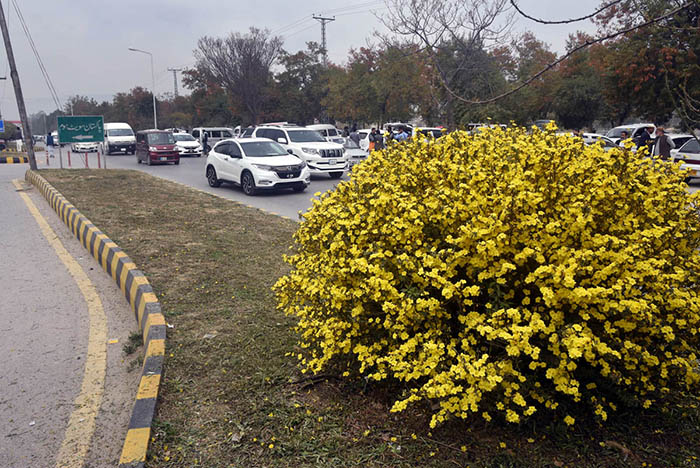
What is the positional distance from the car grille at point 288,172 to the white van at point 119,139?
2663cm

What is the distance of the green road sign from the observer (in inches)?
933

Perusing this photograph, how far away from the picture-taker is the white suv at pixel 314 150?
18.8 m

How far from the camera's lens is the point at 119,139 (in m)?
38.2

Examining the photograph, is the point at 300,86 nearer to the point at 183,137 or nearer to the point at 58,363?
the point at 183,137

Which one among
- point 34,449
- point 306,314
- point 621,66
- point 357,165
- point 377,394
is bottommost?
point 34,449

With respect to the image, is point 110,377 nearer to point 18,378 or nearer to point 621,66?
point 18,378

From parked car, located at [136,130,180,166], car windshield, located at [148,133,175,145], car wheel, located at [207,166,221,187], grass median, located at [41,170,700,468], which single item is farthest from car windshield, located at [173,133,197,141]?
grass median, located at [41,170,700,468]

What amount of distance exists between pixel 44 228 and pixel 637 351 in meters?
10.8

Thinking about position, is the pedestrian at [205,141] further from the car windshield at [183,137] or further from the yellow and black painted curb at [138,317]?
the yellow and black painted curb at [138,317]

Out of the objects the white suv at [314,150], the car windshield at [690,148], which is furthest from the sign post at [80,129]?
the car windshield at [690,148]

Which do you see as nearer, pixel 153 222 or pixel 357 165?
pixel 357 165

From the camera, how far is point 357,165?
488 centimetres

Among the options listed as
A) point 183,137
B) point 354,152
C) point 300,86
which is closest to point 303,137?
point 354,152

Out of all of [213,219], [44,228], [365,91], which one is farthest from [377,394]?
[365,91]
